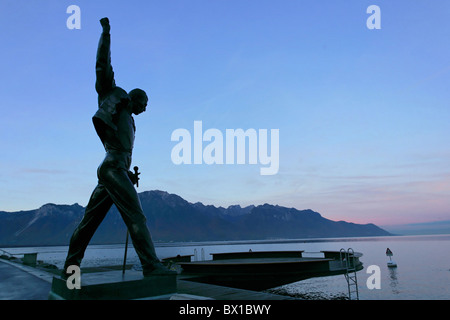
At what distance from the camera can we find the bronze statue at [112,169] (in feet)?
17.0

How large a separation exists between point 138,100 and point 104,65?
0.87 meters

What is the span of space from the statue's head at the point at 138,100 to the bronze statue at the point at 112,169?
2 cm

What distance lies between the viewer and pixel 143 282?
467 centimetres

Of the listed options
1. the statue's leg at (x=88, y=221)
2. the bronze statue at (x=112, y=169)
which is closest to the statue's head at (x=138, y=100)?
the bronze statue at (x=112, y=169)

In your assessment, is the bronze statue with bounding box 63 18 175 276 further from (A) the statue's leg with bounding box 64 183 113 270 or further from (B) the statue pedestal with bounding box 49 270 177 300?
(B) the statue pedestal with bounding box 49 270 177 300

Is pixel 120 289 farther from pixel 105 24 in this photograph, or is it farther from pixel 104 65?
pixel 105 24

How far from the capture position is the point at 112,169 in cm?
542

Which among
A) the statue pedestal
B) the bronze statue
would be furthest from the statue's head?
the statue pedestal

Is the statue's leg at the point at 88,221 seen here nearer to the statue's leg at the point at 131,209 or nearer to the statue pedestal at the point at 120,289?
the statue's leg at the point at 131,209

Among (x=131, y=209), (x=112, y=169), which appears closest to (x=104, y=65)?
(x=112, y=169)
